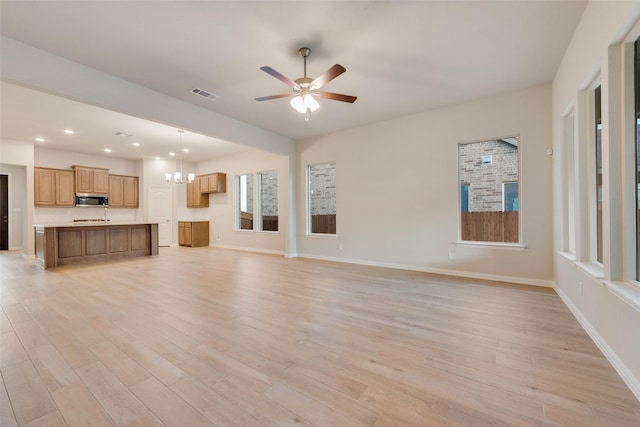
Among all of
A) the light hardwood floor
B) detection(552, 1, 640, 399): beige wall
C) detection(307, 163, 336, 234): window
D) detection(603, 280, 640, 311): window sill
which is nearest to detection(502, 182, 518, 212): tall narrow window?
the light hardwood floor

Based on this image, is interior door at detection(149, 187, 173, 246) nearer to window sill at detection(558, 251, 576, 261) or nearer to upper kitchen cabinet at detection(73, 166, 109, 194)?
upper kitchen cabinet at detection(73, 166, 109, 194)

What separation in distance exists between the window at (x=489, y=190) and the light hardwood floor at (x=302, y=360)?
1.08 meters

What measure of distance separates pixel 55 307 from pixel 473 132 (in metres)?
6.47

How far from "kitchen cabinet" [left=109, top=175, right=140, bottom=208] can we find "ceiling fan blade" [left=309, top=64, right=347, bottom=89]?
8.93m

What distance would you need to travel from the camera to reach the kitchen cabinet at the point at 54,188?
7.38 metres

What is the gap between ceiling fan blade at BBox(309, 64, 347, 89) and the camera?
103 inches

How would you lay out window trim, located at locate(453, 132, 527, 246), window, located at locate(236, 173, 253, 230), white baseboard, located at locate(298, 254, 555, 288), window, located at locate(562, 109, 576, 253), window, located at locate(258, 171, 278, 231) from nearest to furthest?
window, located at locate(562, 109, 576, 253)
white baseboard, located at locate(298, 254, 555, 288)
window trim, located at locate(453, 132, 527, 246)
window, located at locate(258, 171, 278, 231)
window, located at locate(236, 173, 253, 230)

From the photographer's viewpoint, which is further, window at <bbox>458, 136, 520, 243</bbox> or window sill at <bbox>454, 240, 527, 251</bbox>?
window at <bbox>458, 136, 520, 243</bbox>

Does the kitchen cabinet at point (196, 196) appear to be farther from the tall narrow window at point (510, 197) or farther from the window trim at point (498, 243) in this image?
the tall narrow window at point (510, 197)

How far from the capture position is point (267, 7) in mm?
2479

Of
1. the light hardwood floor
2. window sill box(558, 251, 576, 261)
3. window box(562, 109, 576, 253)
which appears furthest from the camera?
window box(562, 109, 576, 253)

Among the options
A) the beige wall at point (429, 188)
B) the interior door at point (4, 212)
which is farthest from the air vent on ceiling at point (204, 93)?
the interior door at point (4, 212)

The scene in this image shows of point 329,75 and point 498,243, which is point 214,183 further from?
point 498,243

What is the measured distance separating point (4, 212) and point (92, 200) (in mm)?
2393
